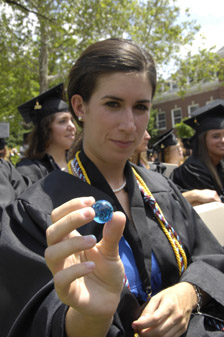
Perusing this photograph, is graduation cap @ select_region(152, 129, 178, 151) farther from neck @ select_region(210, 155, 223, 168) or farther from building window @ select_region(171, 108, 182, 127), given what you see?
building window @ select_region(171, 108, 182, 127)

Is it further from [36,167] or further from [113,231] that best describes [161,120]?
[113,231]

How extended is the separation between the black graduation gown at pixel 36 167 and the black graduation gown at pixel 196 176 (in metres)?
1.56

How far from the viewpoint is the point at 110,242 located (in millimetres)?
998

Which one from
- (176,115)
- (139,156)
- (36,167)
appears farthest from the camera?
(176,115)

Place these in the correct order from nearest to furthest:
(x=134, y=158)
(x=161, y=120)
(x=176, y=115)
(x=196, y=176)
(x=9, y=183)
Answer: (x=9, y=183) < (x=196, y=176) < (x=134, y=158) < (x=176, y=115) < (x=161, y=120)

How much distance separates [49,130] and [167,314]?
325cm

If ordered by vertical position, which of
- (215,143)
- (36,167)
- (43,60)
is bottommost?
(36,167)

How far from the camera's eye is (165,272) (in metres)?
1.62

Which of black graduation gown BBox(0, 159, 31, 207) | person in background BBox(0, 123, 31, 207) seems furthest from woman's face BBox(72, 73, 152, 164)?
black graduation gown BBox(0, 159, 31, 207)

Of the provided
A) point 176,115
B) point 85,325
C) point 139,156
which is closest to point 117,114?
point 85,325

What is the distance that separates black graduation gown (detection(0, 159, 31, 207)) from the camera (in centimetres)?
278

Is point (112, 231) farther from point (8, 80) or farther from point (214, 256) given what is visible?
point (8, 80)

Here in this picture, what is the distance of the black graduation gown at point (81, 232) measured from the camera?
50.1 inches

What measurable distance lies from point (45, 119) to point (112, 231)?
11.2 feet
